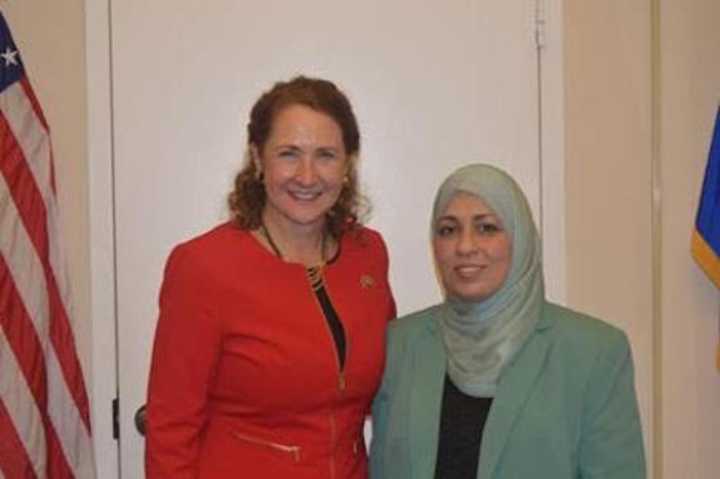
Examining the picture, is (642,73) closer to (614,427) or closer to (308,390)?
(614,427)

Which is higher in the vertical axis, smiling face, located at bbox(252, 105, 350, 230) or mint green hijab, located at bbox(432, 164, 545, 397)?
Answer: smiling face, located at bbox(252, 105, 350, 230)

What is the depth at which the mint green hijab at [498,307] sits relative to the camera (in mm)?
1570

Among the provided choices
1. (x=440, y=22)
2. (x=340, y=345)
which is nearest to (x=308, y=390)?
(x=340, y=345)

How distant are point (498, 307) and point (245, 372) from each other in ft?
1.69

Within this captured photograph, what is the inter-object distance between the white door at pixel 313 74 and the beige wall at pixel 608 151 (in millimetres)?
121

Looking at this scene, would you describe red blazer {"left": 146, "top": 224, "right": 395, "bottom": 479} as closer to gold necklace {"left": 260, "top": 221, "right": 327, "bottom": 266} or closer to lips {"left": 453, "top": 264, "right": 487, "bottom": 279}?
gold necklace {"left": 260, "top": 221, "right": 327, "bottom": 266}

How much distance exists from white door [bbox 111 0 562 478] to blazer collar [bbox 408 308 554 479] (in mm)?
641

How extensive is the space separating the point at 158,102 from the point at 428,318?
3.22ft

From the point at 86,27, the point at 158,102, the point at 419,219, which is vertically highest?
the point at 86,27

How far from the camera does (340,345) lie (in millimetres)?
1640

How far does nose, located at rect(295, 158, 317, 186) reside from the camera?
5.22 feet

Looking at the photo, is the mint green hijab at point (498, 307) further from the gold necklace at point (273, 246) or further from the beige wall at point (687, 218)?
the beige wall at point (687, 218)

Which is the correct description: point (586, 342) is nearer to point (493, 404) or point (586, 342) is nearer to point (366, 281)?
point (493, 404)

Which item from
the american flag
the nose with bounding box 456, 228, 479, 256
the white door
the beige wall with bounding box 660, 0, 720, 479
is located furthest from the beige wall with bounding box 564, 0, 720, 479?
the american flag
